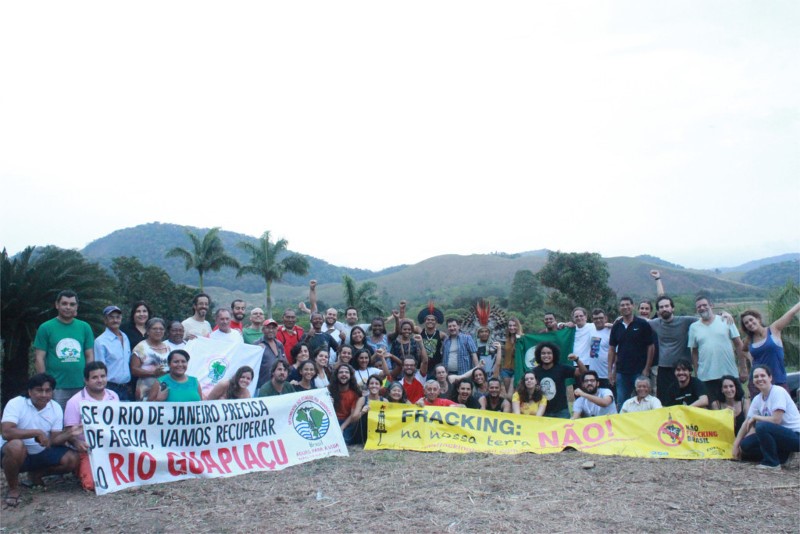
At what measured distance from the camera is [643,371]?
9.34 metres

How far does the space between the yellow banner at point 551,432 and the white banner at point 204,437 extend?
2.79 feet

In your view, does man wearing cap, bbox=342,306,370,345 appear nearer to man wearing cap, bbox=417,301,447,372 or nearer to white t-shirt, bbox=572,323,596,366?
man wearing cap, bbox=417,301,447,372

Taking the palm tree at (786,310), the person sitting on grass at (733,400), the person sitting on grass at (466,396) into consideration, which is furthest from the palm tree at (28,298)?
the palm tree at (786,310)

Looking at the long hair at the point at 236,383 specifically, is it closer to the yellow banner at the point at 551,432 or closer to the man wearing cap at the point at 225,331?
the man wearing cap at the point at 225,331

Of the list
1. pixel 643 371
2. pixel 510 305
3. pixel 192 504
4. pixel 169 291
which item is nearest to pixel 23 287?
pixel 192 504

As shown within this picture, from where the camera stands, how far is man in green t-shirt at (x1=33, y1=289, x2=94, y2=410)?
7.17m

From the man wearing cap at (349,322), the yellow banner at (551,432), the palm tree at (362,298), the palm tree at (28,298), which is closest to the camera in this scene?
the yellow banner at (551,432)

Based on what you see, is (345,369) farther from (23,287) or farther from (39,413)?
(23,287)

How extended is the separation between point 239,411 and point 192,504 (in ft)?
5.50

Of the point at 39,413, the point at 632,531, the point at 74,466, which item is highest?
the point at 39,413

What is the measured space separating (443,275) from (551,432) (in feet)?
507

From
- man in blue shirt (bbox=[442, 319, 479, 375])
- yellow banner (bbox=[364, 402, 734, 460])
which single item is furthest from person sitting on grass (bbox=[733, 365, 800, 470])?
man in blue shirt (bbox=[442, 319, 479, 375])

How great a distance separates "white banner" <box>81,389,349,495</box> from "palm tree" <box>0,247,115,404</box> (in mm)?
13547

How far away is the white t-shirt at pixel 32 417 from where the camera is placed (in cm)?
650
